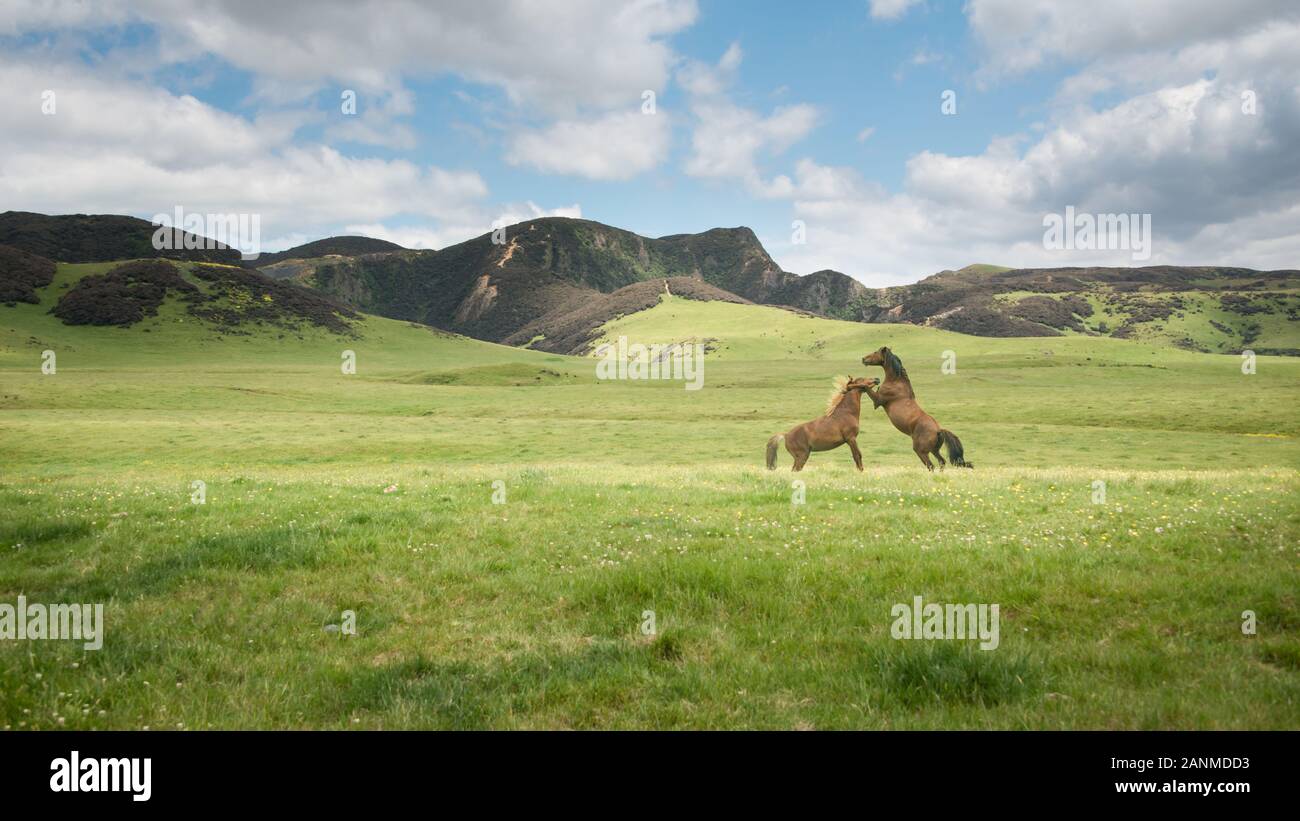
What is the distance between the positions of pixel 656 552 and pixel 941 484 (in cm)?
949

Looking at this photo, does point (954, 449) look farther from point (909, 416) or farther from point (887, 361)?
point (887, 361)

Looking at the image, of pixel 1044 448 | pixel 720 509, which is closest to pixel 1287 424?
pixel 1044 448

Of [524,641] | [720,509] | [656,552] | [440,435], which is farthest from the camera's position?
[440,435]

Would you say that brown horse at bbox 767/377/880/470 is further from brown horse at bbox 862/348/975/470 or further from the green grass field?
the green grass field

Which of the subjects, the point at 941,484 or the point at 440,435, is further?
the point at 440,435

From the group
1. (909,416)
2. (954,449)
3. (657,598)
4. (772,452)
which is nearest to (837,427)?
(909,416)

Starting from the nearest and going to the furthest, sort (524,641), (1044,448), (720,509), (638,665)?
1. (638,665)
2. (524,641)
3. (720,509)
4. (1044,448)

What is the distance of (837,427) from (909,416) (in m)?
2.25

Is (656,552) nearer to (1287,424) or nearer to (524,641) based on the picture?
(524,641)

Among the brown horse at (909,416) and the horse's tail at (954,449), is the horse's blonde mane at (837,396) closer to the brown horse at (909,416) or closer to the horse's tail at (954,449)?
the brown horse at (909,416)

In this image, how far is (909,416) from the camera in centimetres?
2067

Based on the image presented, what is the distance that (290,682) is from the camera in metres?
5.93

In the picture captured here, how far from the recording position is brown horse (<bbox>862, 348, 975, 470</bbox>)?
20562 millimetres
